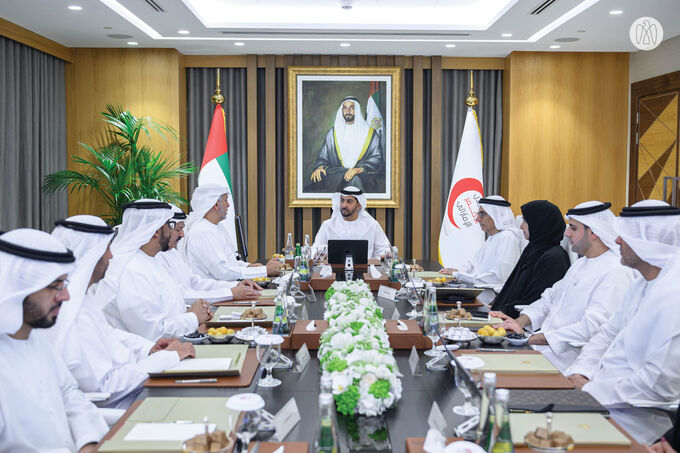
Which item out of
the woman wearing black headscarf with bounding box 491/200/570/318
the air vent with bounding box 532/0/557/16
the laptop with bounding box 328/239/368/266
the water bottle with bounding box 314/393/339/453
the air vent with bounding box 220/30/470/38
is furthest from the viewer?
the air vent with bounding box 220/30/470/38

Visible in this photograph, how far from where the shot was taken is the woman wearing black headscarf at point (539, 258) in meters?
4.14

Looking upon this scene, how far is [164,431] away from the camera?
1.74m

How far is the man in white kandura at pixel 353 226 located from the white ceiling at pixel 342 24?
1.75 metres

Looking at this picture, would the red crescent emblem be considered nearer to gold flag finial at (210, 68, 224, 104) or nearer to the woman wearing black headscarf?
gold flag finial at (210, 68, 224, 104)

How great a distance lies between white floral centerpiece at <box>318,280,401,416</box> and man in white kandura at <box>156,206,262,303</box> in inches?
60.7

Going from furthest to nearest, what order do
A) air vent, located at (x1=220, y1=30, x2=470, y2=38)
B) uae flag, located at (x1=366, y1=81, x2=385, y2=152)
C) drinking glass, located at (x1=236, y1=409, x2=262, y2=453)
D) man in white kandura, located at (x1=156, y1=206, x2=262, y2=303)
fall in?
1. uae flag, located at (x1=366, y1=81, x2=385, y2=152)
2. air vent, located at (x1=220, y1=30, x2=470, y2=38)
3. man in white kandura, located at (x1=156, y1=206, x2=262, y2=303)
4. drinking glass, located at (x1=236, y1=409, x2=262, y2=453)

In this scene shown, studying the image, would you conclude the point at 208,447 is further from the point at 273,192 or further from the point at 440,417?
the point at 273,192

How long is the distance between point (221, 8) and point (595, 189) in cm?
480

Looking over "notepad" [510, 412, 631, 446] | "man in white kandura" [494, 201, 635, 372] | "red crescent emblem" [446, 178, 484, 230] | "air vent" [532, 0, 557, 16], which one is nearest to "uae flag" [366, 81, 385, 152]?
"red crescent emblem" [446, 178, 484, 230]

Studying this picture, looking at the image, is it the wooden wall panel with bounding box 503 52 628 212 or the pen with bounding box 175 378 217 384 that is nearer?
the pen with bounding box 175 378 217 384

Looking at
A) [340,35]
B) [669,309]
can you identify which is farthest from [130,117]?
[669,309]

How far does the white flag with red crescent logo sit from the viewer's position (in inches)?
293

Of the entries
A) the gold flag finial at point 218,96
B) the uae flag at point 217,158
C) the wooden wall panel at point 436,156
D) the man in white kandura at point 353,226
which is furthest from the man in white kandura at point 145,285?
the wooden wall panel at point 436,156

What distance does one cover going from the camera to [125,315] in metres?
3.09
